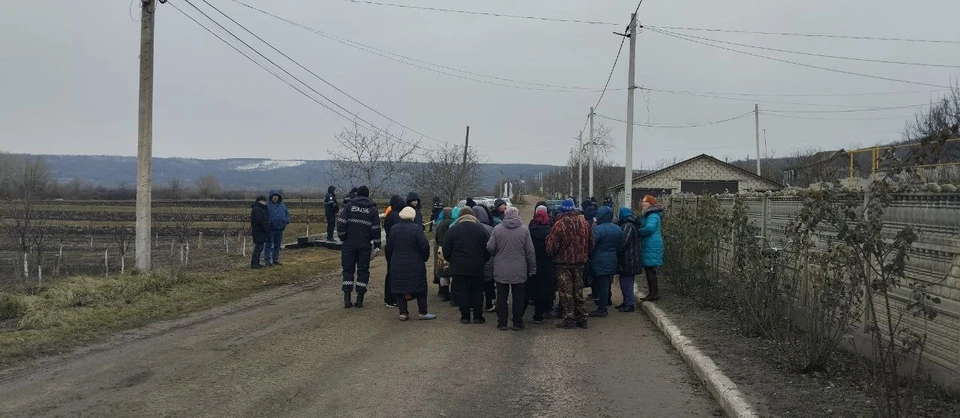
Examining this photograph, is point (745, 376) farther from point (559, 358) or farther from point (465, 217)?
point (465, 217)

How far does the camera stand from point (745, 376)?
6496 millimetres

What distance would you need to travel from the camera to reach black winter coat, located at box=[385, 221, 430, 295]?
9883mm

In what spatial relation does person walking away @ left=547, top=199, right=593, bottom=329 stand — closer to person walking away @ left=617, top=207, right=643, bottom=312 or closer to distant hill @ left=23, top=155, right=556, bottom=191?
person walking away @ left=617, top=207, right=643, bottom=312

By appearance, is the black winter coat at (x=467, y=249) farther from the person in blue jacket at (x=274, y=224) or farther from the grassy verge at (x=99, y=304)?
the person in blue jacket at (x=274, y=224)

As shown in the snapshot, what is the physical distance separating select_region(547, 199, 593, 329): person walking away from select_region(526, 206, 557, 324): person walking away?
18.9 inches

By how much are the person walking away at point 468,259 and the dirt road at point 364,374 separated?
354 mm

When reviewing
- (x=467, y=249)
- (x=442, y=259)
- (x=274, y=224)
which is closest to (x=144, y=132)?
(x=274, y=224)

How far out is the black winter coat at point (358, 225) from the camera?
427 inches

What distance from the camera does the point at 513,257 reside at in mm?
9461

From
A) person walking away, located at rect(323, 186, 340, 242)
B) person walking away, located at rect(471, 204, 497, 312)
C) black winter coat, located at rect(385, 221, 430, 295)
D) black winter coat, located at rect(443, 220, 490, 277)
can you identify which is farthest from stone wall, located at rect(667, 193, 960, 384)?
person walking away, located at rect(323, 186, 340, 242)

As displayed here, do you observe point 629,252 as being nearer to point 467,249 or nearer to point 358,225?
point 467,249

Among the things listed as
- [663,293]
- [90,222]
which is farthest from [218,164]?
[663,293]

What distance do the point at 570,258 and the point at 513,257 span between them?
77cm

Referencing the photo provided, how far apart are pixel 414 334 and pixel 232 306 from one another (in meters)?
3.74
